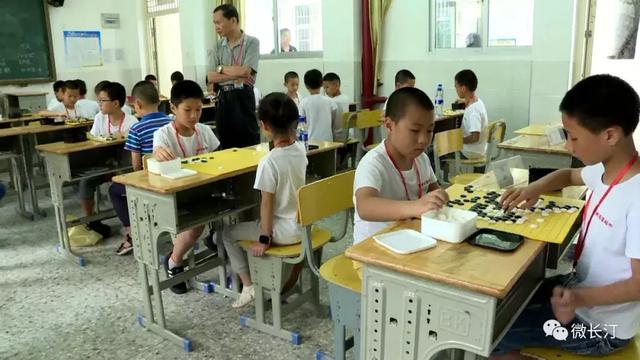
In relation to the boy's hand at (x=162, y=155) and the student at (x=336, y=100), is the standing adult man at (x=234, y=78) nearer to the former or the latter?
the boy's hand at (x=162, y=155)

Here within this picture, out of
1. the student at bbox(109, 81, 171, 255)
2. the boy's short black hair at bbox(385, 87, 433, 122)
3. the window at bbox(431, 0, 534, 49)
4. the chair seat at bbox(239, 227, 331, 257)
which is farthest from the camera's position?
the window at bbox(431, 0, 534, 49)

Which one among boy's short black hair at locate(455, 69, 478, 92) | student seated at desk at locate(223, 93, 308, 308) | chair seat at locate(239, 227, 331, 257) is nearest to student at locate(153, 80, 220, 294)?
chair seat at locate(239, 227, 331, 257)

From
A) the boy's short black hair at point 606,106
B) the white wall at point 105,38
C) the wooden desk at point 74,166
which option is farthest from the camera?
the white wall at point 105,38

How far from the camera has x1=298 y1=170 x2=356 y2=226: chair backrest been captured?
2.01m

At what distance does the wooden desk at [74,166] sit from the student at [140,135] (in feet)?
0.91

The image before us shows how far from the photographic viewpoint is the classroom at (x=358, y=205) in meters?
1.35

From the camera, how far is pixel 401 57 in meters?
6.54

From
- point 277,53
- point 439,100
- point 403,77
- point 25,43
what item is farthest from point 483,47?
point 25,43

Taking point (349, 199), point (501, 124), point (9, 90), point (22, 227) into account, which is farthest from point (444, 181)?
point (9, 90)

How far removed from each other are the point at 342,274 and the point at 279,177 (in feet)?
2.11

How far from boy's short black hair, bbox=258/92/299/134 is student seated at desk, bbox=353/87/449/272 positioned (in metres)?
0.71

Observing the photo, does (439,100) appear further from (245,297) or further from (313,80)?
(245,297)

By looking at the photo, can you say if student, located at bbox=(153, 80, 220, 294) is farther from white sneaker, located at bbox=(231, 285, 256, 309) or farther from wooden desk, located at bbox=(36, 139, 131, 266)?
wooden desk, located at bbox=(36, 139, 131, 266)

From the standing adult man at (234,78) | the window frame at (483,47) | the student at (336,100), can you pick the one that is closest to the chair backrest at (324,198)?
the standing adult man at (234,78)
